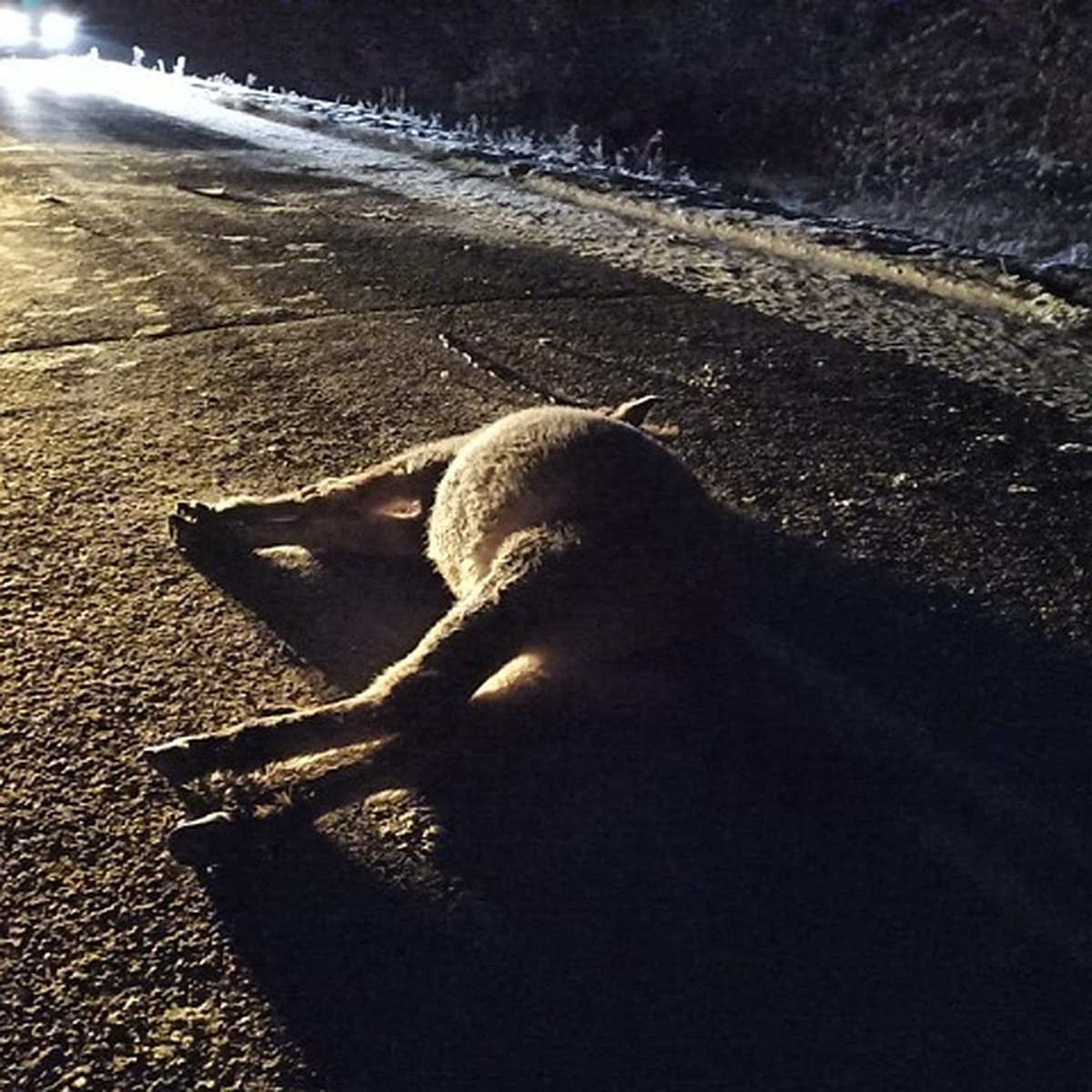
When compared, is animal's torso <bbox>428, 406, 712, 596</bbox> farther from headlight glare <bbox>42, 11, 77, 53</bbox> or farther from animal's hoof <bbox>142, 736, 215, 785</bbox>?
headlight glare <bbox>42, 11, 77, 53</bbox>

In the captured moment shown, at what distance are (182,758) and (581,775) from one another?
60 cm

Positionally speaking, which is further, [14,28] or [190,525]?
[14,28]

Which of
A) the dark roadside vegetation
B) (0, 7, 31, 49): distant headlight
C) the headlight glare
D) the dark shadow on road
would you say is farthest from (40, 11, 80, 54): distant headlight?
the dark shadow on road

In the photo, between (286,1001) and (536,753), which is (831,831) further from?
(286,1001)

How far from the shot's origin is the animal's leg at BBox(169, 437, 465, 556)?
269 cm

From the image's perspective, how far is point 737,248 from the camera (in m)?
5.59

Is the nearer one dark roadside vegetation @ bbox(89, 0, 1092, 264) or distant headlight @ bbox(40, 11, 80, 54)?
dark roadside vegetation @ bbox(89, 0, 1092, 264)

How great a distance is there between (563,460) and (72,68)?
1251 cm

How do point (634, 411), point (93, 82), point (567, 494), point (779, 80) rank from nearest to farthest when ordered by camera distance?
point (567, 494) < point (634, 411) < point (779, 80) < point (93, 82)

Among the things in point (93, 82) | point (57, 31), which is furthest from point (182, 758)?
point (57, 31)

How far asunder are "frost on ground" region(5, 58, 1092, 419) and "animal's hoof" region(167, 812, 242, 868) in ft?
7.85

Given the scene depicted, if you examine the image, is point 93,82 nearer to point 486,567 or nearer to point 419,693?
point 486,567

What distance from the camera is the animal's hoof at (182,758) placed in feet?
6.09

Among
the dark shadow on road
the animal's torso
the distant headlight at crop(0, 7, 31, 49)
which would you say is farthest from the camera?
the distant headlight at crop(0, 7, 31, 49)
